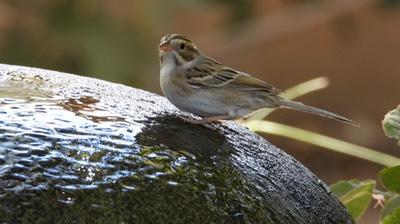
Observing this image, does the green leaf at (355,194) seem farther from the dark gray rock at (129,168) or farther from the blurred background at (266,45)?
the blurred background at (266,45)

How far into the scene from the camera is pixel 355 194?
11.4 feet

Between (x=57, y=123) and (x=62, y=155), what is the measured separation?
0.25 meters

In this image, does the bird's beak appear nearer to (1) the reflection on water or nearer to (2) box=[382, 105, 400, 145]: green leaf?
(1) the reflection on water

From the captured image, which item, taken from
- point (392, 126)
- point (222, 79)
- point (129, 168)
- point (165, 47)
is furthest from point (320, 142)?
point (129, 168)

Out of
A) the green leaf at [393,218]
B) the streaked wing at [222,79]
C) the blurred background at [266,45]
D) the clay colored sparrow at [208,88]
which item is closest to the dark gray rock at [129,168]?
the green leaf at [393,218]

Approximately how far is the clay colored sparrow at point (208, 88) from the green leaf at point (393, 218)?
65cm

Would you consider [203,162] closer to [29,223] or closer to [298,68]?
[29,223]

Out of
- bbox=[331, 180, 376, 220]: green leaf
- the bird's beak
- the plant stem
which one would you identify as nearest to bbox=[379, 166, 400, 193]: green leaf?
bbox=[331, 180, 376, 220]: green leaf

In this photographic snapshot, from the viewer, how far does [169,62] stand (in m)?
3.80

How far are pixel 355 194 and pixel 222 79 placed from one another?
0.72 meters

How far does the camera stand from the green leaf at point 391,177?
3115 mm

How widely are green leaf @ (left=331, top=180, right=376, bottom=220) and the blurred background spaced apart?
3257 mm

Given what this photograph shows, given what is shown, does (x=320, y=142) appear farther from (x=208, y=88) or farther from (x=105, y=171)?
(x=105, y=171)

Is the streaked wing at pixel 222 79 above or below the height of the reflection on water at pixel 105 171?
above
